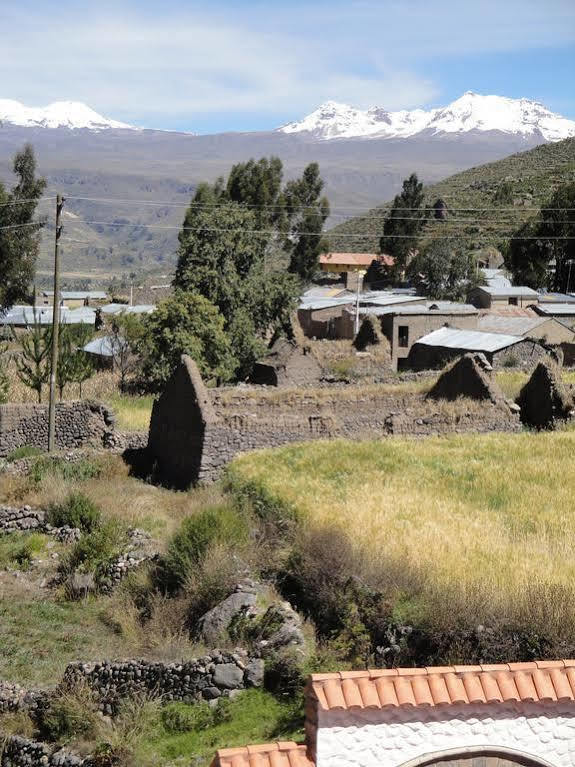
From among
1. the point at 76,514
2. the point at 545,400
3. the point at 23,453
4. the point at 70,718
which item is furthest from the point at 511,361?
the point at 70,718

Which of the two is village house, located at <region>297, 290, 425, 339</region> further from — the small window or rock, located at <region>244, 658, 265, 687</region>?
rock, located at <region>244, 658, 265, 687</region>

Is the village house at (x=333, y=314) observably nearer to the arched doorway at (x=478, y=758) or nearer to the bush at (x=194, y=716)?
the bush at (x=194, y=716)

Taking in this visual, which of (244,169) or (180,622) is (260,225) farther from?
(180,622)

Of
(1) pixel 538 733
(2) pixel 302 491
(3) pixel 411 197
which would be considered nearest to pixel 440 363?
(2) pixel 302 491

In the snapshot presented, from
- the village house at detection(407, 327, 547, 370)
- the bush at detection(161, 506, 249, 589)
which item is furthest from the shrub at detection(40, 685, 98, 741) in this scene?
the village house at detection(407, 327, 547, 370)

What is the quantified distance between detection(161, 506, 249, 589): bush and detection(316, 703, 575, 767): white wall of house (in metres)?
7.51

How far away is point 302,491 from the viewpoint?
61.4 feet

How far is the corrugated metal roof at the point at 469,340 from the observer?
39.0 meters

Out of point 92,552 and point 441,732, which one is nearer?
point 441,732

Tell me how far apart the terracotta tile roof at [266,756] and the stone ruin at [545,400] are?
63.0ft

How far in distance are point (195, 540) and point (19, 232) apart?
123 ft

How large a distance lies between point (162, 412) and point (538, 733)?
1705cm

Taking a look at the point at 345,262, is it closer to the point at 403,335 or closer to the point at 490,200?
the point at 490,200

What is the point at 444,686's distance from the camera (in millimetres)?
8117
